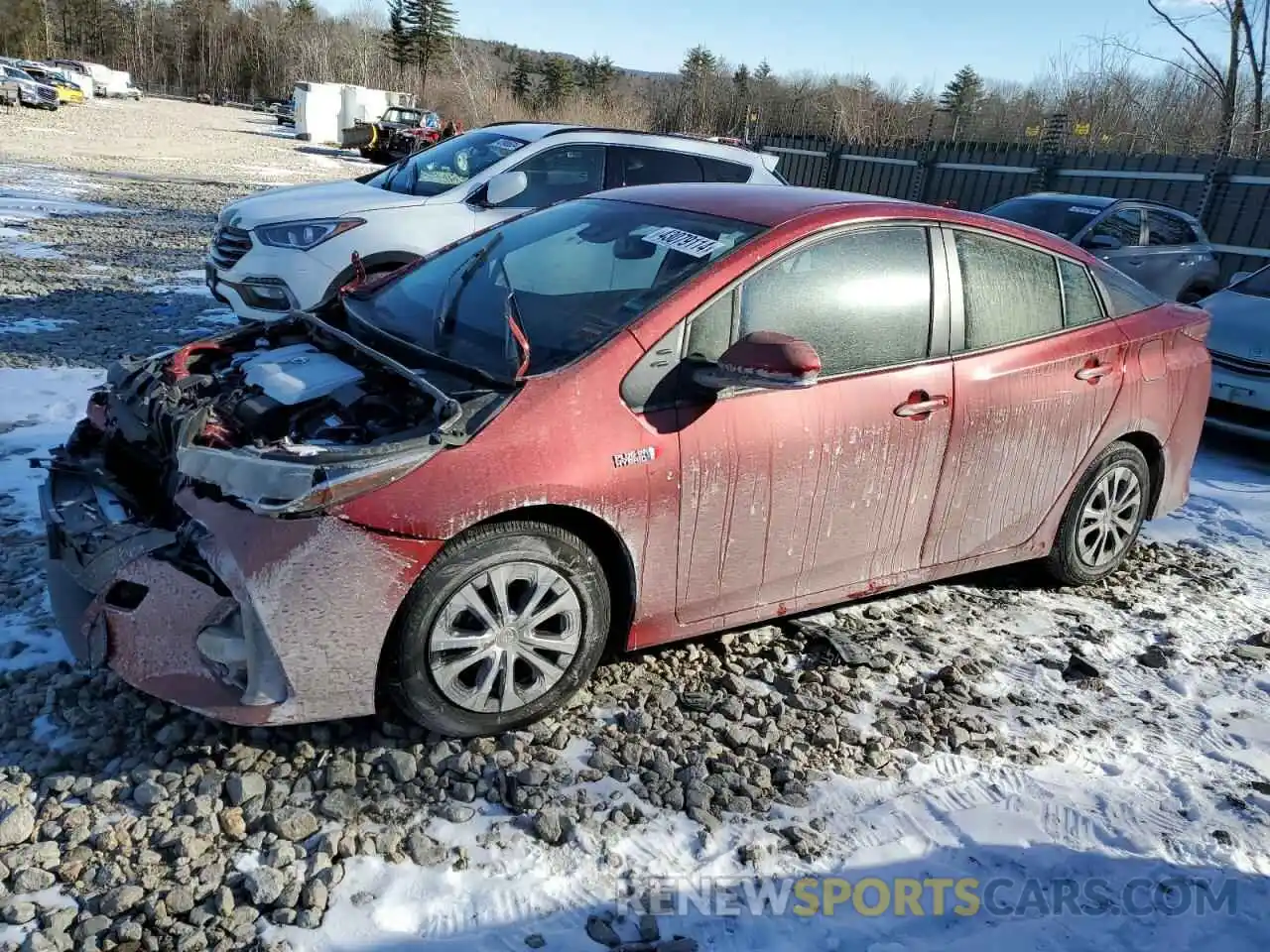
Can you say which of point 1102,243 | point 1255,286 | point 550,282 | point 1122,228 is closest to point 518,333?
point 550,282

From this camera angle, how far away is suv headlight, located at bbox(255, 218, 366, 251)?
703cm

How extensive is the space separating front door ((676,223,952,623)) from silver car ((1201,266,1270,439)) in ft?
14.2

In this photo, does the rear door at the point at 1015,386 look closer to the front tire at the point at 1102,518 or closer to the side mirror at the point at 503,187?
the front tire at the point at 1102,518

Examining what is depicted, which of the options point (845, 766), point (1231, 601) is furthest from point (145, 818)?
point (1231, 601)

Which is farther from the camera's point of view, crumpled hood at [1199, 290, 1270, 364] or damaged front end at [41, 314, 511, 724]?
crumpled hood at [1199, 290, 1270, 364]

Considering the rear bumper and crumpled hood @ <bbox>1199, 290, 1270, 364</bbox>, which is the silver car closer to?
crumpled hood @ <bbox>1199, 290, 1270, 364</bbox>

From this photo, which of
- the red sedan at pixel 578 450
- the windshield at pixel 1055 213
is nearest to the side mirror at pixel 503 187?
the red sedan at pixel 578 450

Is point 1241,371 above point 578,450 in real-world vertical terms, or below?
below

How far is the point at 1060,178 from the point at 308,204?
46.0ft

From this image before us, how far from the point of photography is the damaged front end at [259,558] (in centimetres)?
265

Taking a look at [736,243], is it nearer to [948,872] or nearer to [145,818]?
[948,872]

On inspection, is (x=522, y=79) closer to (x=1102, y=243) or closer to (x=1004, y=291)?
(x=1102, y=243)

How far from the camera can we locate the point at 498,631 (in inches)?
117

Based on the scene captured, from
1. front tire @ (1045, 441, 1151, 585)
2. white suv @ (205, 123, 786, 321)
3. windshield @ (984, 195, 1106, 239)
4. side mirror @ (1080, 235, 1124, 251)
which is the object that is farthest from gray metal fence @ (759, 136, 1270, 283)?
front tire @ (1045, 441, 1151, 585)
